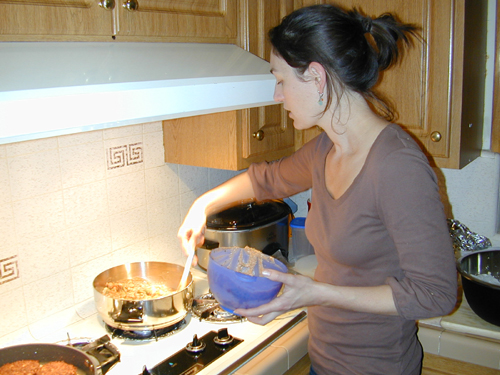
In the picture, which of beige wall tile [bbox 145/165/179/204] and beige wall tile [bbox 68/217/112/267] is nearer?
beige wall tile [bbox 68/217/112/267]

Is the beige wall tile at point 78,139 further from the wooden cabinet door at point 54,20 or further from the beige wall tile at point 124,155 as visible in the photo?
the wooden cabinet door at point 54,20

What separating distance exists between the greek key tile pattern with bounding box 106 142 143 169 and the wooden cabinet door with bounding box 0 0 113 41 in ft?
1.90

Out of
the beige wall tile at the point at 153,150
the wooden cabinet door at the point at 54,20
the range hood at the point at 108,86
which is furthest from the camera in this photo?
the beige wall tile at the point at 153,150

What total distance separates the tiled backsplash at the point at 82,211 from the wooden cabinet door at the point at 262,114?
347 millimetres

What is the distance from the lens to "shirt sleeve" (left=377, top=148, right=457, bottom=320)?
915mm

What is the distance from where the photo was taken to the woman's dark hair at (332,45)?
3.32 feet

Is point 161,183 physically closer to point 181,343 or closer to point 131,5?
point 181,343

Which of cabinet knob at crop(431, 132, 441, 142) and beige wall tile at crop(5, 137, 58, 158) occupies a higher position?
beige wall tile at crop(5, 137, 58, 158)

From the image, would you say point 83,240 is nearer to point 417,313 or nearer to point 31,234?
point 31,234

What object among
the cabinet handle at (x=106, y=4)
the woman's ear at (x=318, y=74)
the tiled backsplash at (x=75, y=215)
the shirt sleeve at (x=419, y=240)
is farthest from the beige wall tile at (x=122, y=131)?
the shirt sleeve at (x=419, y=240)

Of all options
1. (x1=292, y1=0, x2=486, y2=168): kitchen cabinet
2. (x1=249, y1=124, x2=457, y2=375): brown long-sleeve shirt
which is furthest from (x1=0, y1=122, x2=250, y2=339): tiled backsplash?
(x1=292, y1=0, x2=486, y2=168): kitchen cabinet

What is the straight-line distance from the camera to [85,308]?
1566 millimetres

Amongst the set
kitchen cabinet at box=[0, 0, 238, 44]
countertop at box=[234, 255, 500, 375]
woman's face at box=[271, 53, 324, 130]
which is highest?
kitchen cabinet at box=[0, 0, 238, 44]

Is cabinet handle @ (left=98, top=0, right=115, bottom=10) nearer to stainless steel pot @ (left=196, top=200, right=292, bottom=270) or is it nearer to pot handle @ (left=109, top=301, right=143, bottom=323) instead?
pot handle @ (left=109, top=301, right=143, bottom=323)
